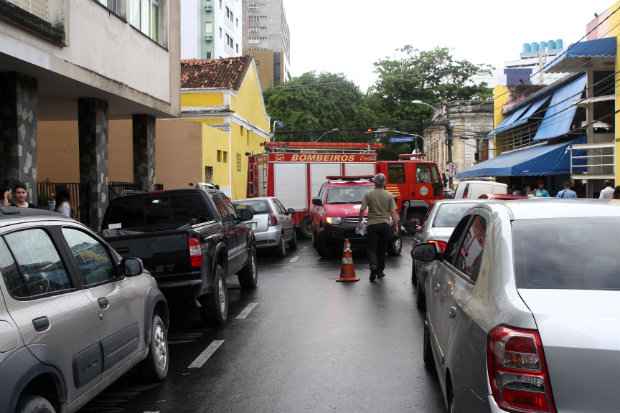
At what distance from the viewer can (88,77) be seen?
45.4ft

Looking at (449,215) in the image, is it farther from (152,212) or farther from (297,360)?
(297,360)

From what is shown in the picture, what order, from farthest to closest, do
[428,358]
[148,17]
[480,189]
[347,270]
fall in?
[480,189] < [148,17] < [347,270] < [428,358]

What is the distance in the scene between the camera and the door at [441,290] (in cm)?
480

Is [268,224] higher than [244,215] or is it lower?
lower

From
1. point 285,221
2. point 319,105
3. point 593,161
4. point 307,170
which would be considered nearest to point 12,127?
point 285,221

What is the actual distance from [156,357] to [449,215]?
5865mm

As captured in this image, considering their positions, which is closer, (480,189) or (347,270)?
(347,270)

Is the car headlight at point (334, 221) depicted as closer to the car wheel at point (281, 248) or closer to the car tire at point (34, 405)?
the car wheel at point (281, 248)

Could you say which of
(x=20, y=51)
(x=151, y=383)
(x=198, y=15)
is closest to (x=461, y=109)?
(x=198, y=15)

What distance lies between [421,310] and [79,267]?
5.91 metres

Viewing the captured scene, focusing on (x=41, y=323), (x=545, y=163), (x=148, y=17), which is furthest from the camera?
(x=545, y=163)

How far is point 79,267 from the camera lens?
16.1 ft

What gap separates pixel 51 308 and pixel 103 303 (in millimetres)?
832

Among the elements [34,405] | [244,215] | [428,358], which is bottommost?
[428,358]
